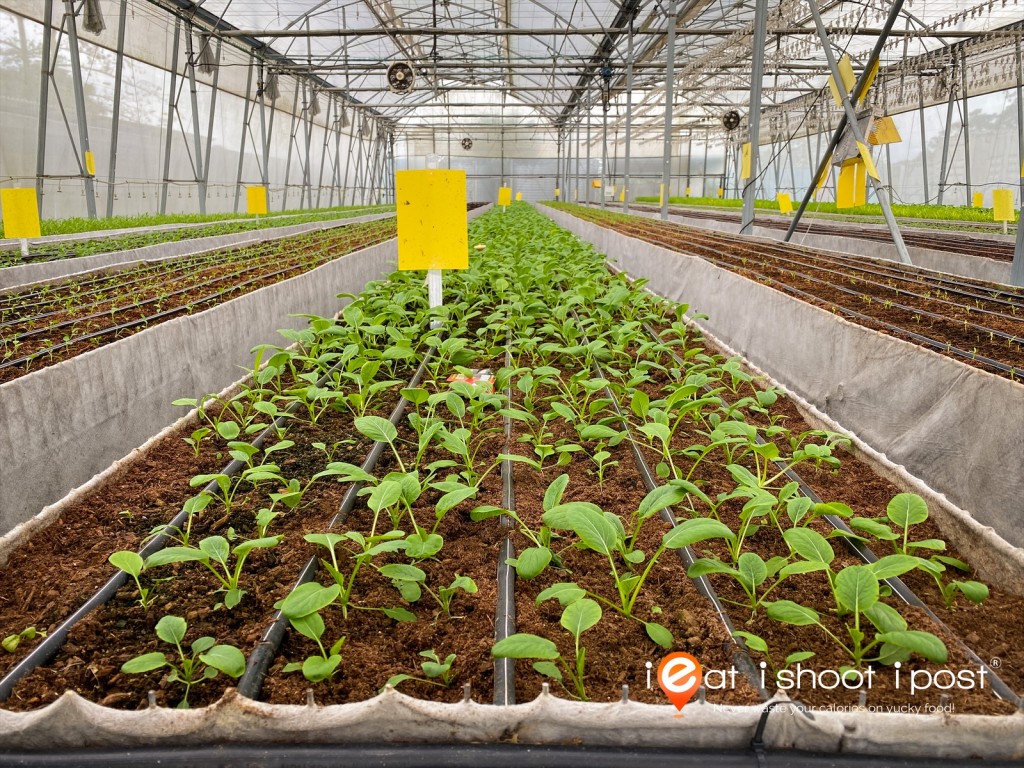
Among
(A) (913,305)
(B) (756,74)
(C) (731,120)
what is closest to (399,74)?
(B) (756,74)

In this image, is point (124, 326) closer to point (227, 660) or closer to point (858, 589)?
point (227, 660)

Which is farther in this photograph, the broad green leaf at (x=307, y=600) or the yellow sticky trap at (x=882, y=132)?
the yellow sticky trap at (x=882, y=132)

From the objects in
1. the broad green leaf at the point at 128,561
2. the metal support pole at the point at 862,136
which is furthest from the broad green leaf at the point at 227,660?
the metal support pole at the point at 862,136

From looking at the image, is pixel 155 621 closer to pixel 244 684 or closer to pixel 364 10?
pixel 244 684

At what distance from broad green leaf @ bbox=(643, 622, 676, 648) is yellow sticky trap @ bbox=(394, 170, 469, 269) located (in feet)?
8.87

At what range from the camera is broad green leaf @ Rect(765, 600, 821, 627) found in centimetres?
131

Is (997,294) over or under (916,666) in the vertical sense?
over

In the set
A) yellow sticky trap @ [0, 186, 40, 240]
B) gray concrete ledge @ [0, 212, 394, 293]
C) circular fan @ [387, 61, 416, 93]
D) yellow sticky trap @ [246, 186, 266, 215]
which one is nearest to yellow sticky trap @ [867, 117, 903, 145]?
gray concrete ledge @ [0, 212, 394, 293]

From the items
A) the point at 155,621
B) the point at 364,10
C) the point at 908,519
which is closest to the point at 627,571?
the point at 908,519

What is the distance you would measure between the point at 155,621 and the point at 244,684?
1.22 feet

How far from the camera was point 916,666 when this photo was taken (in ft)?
4.21

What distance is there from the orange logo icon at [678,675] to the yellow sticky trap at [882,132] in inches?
249

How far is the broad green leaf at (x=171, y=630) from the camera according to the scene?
1308mm

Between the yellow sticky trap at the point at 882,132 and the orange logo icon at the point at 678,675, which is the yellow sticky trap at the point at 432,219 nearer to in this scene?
the orange logo icon at the point at 678,675
